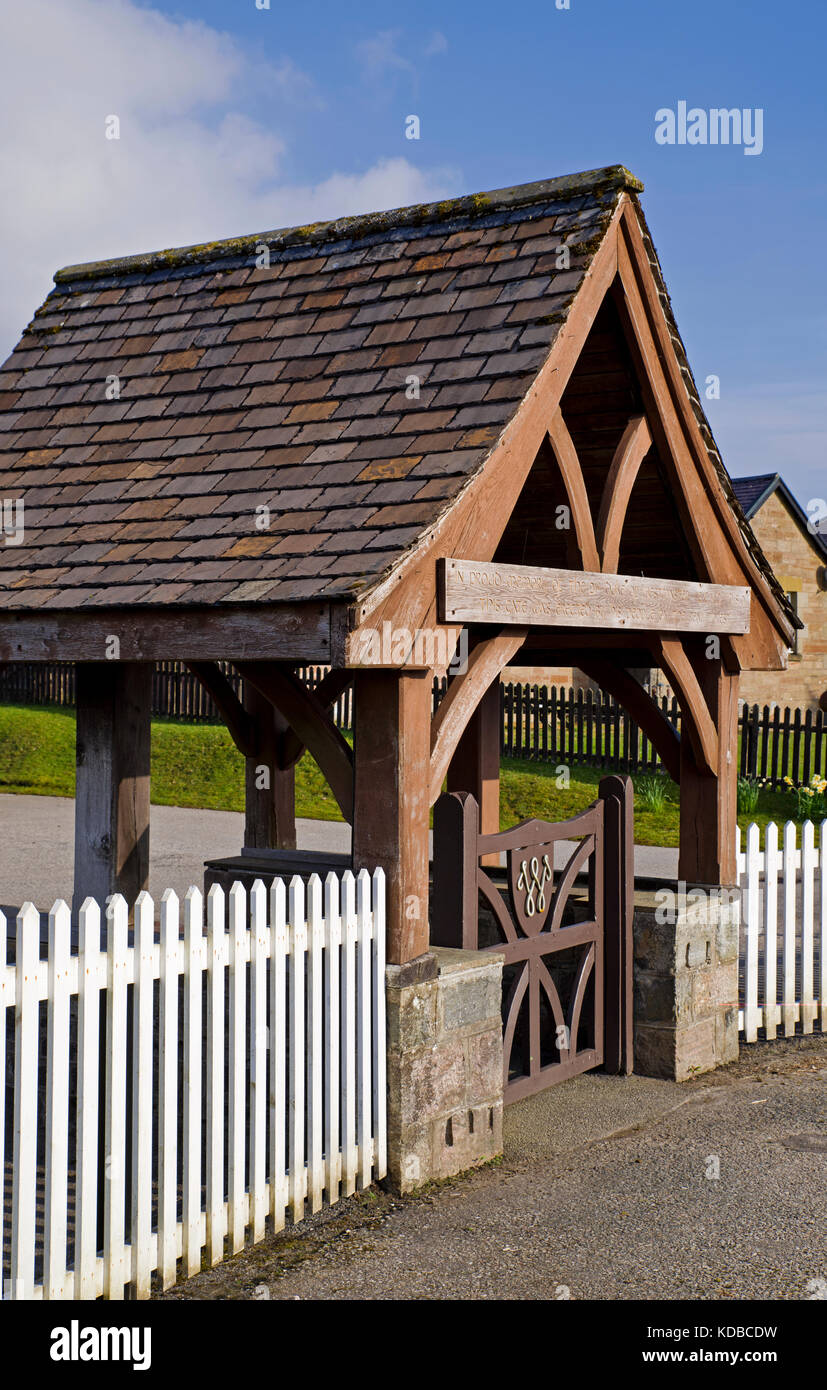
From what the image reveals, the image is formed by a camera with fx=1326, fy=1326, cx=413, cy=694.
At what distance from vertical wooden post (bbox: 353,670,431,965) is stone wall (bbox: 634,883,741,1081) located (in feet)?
7.29

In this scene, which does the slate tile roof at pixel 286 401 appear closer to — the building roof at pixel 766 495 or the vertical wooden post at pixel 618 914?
the vertical wooden post at pixel 618 914

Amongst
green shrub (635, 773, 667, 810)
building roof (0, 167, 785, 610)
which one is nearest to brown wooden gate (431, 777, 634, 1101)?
building roof (0, 167, 785, 610)

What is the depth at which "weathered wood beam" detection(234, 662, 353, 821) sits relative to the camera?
600 centimetres

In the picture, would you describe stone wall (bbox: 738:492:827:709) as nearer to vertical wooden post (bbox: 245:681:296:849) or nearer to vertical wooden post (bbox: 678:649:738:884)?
vertical wooden post (bbox: 245:681:296:849)

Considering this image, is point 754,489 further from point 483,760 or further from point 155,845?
point 483,760

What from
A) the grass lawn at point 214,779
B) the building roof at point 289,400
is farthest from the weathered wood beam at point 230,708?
the grass lawn at point 214,779

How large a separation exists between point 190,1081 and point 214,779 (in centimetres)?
1583

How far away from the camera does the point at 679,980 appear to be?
24.6 feet

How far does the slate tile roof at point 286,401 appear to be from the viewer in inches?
236

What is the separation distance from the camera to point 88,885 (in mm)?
8008

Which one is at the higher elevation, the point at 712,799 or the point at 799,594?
the point at 799,594

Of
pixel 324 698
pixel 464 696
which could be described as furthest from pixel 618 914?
pixel 324 698
